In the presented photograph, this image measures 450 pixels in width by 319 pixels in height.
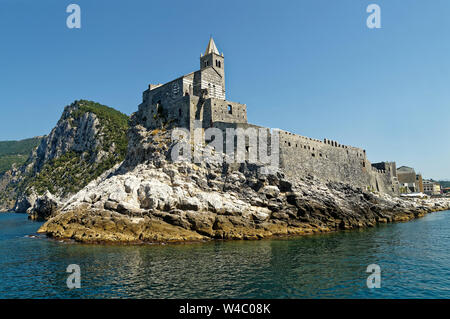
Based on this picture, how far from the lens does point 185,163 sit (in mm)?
38406

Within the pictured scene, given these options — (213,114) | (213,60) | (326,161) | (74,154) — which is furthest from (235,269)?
(74,154)

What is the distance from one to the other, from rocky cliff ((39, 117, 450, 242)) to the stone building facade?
3.01 metres

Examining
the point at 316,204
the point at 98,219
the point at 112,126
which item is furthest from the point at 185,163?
the point at 112,126

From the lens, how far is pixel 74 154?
360ft

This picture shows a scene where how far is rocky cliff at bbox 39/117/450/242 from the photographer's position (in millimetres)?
31969

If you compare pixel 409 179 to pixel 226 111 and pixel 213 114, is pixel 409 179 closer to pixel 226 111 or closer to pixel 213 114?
pixel 226 111

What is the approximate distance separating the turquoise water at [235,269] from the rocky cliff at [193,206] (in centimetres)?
293

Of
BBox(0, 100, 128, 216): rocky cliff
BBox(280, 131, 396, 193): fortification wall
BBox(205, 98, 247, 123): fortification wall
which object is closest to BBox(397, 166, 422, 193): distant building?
BBox(280, 131, 396, 193): fortification wall

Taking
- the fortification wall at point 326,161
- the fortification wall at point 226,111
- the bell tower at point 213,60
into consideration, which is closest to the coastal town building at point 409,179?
the fortification wall at point 326,161

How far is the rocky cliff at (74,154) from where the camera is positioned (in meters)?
98.6

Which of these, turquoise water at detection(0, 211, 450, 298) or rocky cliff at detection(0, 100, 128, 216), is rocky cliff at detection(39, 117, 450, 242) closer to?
turquoise water at detection(0, 211, 450, 298)
